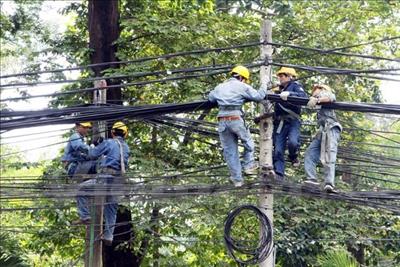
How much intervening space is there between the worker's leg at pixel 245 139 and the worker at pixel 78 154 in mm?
2081

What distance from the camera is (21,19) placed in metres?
16.4

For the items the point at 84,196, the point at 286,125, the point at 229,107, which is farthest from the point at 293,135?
the point at 84,196

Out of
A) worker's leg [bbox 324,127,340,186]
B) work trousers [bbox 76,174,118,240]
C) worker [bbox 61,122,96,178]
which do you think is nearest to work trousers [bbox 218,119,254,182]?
worker's leg [bbox 324,127,340,186]

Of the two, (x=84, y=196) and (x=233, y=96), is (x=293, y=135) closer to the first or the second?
(x=233, y=96)

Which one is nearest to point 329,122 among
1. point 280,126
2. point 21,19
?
point 280,126

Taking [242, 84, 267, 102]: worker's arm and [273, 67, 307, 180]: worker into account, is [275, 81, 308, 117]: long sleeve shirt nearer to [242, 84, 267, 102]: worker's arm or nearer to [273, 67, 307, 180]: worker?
[273, 67, 307, 180]: worker

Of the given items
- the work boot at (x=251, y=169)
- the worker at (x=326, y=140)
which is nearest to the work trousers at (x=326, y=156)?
the worker at (x=326, y=140)

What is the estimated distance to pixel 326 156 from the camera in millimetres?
9094

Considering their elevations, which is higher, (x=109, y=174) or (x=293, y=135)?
(x=293, y=135)

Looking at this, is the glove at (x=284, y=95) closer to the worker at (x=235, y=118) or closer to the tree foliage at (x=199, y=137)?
the worker at (x=235, y=118)

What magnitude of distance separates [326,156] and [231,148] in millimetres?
1069

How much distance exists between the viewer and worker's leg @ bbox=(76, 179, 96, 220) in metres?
9.39

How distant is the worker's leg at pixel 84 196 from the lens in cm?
939

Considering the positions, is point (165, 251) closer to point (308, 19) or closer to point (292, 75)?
point (308, 19)
